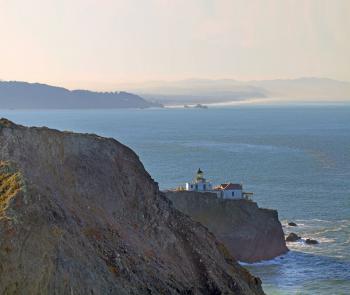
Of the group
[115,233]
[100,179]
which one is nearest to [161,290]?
[115,233]

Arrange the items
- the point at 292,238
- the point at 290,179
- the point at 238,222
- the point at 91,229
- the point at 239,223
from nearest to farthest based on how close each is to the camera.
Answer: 1. the point at 91,229
2. the point at 239,223
3. the point at 238,222
4. the point at 292,238
5. the point at 290,179

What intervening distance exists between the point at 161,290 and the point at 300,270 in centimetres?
3124

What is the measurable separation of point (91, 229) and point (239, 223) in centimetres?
3726

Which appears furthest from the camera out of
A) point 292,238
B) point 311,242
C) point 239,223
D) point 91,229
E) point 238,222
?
point 292,238

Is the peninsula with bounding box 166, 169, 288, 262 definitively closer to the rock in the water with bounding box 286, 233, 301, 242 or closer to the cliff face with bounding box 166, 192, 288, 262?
the cliff face with bounding box 166, 192, 288, 262

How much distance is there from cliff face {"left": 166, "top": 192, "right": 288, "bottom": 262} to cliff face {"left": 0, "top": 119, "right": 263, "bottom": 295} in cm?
2402

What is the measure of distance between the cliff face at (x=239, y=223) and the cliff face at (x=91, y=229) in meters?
24.0

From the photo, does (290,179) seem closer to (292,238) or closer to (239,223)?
(292,238)

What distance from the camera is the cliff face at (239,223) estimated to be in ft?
228

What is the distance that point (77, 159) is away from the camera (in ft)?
127

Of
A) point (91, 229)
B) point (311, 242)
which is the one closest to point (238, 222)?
point (311, 242)

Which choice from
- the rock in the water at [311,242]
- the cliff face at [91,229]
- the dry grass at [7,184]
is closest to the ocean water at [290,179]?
the rock in the water at [311,242]

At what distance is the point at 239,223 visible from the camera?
233 feet

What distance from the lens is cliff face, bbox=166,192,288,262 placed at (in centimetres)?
6938
